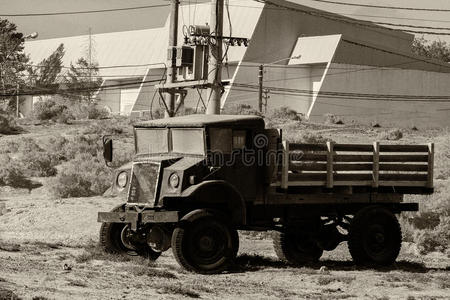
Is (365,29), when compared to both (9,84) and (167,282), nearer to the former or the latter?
(9,84)

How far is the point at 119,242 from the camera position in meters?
17.9

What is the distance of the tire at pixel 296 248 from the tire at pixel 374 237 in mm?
832

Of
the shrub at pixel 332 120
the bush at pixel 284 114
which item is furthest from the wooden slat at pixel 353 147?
the shrub at pixel 332 120

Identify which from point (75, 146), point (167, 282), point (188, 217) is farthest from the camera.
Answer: point (75, 146)

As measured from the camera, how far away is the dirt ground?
13992 mm

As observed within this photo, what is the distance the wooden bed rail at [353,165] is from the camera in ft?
57.2

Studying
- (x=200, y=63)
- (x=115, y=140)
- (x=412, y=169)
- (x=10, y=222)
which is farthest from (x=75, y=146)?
(x=412, y=169)

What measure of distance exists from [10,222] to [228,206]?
34.7 feet

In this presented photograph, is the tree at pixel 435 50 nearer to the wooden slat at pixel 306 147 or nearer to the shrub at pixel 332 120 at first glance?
the shrub at pixel 332 120

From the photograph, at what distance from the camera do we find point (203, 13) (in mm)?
78688

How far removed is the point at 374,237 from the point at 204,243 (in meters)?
3.45

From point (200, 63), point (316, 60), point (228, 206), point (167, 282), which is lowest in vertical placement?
point (167, 282)

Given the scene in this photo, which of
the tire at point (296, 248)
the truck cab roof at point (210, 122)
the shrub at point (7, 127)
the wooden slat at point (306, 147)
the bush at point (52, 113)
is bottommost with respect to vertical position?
the tire at point (296, 248)

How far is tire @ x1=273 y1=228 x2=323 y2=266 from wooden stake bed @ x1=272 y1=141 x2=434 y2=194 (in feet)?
4.49
